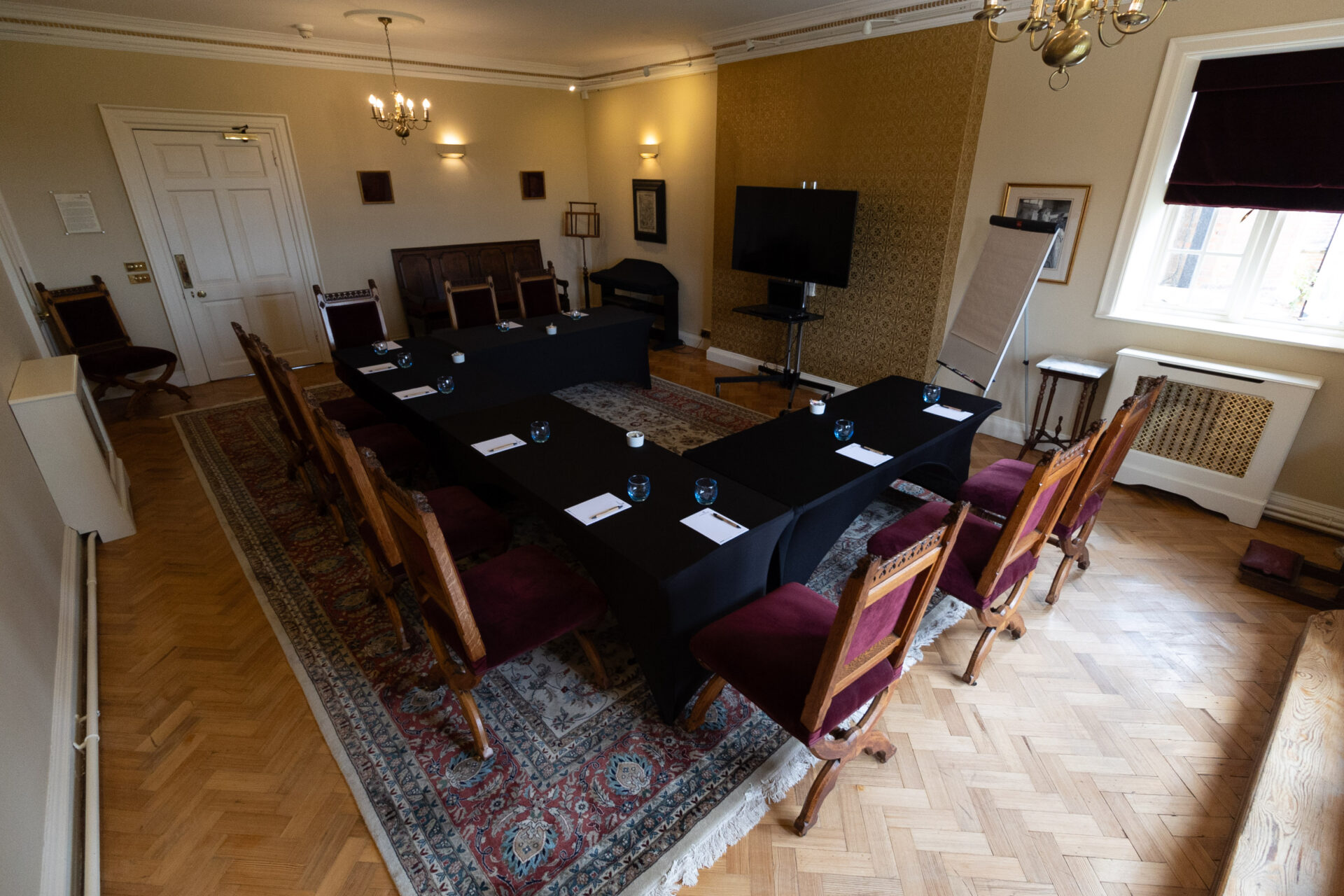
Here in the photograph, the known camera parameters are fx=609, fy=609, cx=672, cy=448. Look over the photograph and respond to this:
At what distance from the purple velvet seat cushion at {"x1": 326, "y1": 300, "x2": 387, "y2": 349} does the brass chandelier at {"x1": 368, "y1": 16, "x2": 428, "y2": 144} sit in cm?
179

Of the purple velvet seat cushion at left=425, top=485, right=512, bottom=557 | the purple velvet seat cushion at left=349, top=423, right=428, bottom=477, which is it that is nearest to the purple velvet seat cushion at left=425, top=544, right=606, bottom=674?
the purple velvet seat cushion at left=425, top=485, right=512, bottom=557

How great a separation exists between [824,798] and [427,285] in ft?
20.8

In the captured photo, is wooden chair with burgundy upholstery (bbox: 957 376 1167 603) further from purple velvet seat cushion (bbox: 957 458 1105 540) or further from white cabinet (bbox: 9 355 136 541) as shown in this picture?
white cabinet (bbox: 9 355 136 541)

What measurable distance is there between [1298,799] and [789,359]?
3.94m

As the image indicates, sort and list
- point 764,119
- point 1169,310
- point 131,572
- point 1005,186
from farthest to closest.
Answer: point 764,119 → point 1005,186 → point 1169,310 → point 131,572

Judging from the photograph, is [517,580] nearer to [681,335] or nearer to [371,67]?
[681,335]

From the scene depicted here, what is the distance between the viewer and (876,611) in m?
1.54

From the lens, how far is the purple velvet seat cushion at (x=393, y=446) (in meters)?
3.21

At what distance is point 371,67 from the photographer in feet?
18.9

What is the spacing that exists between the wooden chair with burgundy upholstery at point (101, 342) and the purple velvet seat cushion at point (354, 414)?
223cm

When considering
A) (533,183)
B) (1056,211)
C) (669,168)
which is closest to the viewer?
(1056,211)

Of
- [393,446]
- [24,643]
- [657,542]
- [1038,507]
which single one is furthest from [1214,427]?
[24,643]

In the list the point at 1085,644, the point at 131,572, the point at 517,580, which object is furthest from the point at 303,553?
the point at 1085,644

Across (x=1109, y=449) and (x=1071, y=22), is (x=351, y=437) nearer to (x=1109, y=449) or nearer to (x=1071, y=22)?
(x=1071, y=22)
